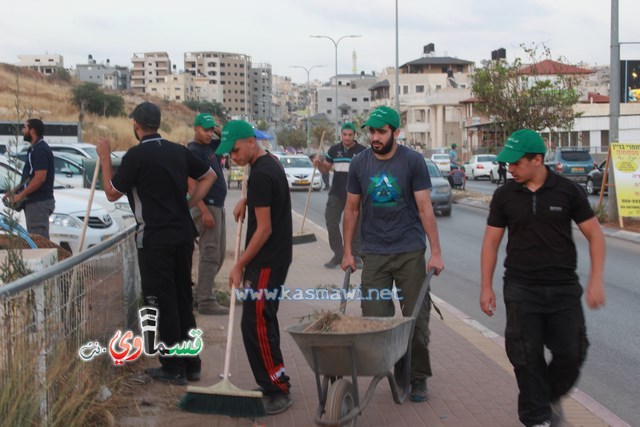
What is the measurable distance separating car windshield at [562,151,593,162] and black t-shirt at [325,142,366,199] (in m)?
23.7

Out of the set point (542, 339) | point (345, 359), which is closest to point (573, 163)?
point (542, 339)

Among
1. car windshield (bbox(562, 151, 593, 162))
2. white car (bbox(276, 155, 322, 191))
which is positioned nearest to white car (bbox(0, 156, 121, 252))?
white car (bbox(276, 155, 322, 191))

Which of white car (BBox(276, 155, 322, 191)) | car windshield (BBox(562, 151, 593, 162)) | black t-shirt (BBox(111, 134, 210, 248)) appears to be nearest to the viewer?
black t-shirt (BBox(111, 134, 210, 248))

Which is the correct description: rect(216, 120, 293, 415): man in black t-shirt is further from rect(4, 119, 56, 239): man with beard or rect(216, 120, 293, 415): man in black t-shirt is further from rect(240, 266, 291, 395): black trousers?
rect(4, 119, 56, 239): man with beard

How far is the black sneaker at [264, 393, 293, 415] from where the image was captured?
219 inches

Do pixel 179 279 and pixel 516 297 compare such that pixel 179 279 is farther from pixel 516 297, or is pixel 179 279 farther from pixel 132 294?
pixel 516 297

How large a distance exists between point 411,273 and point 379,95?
359ft

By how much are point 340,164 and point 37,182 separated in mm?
4159

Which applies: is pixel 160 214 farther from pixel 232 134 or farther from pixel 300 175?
pixel 300 175

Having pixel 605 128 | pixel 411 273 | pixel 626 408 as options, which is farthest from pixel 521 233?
pixel 605 128

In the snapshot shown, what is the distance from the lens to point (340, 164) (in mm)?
11617

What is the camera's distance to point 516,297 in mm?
5008

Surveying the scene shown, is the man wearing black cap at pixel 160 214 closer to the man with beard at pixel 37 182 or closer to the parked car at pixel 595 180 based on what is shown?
the man with beard at pixel 37 182

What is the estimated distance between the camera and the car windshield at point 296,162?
36181 mm
